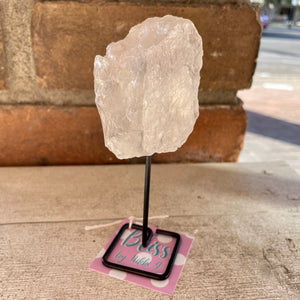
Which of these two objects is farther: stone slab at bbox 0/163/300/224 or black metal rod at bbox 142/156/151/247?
stone slab at bbox 0/163/300/224

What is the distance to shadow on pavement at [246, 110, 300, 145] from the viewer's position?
5.27 ft

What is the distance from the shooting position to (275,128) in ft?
5.66

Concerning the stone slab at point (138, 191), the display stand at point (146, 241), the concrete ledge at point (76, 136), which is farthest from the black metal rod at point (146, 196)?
the concrete ledge at point (76, 136)

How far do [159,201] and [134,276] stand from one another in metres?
0.27

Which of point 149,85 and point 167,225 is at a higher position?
point 149,85

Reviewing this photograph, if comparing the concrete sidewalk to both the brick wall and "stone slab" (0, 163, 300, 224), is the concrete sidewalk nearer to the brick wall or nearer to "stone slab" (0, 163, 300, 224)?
"stone slab" (0, 163, 300, 224)

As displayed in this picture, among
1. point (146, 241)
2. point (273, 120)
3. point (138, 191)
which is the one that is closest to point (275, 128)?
point (273, 120)

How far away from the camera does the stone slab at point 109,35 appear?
90cm

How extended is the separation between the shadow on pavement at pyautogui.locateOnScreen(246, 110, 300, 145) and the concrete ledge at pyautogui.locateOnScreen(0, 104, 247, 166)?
1.99 feet

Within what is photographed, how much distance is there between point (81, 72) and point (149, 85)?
485mm

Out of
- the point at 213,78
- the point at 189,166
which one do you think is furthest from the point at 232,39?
the point at 189,166

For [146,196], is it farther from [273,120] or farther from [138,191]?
[273,120]

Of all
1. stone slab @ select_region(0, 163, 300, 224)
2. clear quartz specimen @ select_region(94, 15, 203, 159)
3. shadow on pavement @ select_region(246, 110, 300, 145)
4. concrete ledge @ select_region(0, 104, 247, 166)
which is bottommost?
shadow on pavement @ select_region(246, 110, 300, 145)

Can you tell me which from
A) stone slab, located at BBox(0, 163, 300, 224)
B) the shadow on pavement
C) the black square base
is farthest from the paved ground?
the black square base
